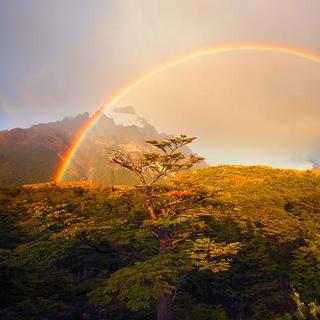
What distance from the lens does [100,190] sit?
4466 centimetres

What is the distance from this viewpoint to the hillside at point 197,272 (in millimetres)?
17984

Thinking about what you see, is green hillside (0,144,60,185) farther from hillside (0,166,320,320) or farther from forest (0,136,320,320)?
forest (0,136,320,320)

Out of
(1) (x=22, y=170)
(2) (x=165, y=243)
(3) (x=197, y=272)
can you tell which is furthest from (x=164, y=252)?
(1) (x=22, y=170)

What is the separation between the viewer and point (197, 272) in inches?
1122

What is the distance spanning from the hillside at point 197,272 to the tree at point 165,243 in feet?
3.60

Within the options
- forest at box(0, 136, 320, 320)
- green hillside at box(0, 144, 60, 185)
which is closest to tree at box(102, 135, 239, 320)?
forest at box(0, 136, 320, 320)

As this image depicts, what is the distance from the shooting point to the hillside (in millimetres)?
17984

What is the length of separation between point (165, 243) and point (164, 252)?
2.42 feet

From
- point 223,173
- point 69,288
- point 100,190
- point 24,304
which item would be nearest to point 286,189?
point 223,173

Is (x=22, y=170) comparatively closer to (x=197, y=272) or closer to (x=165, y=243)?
(x=197, y=272)

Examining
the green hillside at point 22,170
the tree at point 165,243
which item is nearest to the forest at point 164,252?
the tree at point 165,243

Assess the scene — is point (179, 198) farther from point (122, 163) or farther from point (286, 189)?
point (286, 189)

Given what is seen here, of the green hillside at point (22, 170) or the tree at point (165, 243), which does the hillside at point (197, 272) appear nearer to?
the tree at point (165, 243)

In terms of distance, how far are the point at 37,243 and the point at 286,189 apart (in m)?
28.2
